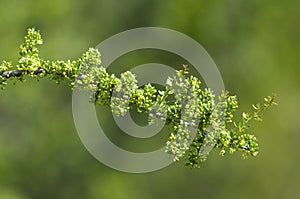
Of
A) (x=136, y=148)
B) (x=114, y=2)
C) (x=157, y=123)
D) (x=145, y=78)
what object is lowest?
(x=157, y=123)

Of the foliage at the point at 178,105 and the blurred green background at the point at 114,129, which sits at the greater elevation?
the blurred green background at the point at 114,129

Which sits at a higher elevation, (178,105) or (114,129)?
(114,129)

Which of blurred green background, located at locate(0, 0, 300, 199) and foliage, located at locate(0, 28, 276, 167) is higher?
blurred green background, located at locate(0, 0, 300, 199)

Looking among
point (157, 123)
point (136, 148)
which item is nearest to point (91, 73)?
point (157, 123)

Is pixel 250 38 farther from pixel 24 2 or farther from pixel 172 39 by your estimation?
pixel 24 2

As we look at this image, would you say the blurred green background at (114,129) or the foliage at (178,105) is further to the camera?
the blurred green background at (114,129)

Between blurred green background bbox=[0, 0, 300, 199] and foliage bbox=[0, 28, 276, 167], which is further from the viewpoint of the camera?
blurred green background bbox=[0, 0, 300, 199]

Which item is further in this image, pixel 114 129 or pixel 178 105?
pixel 114 129

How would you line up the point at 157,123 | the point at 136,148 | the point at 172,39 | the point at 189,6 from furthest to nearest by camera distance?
the point at 189,6 → the point at 172,39 → the point at 136,148 → the point at 157,123
